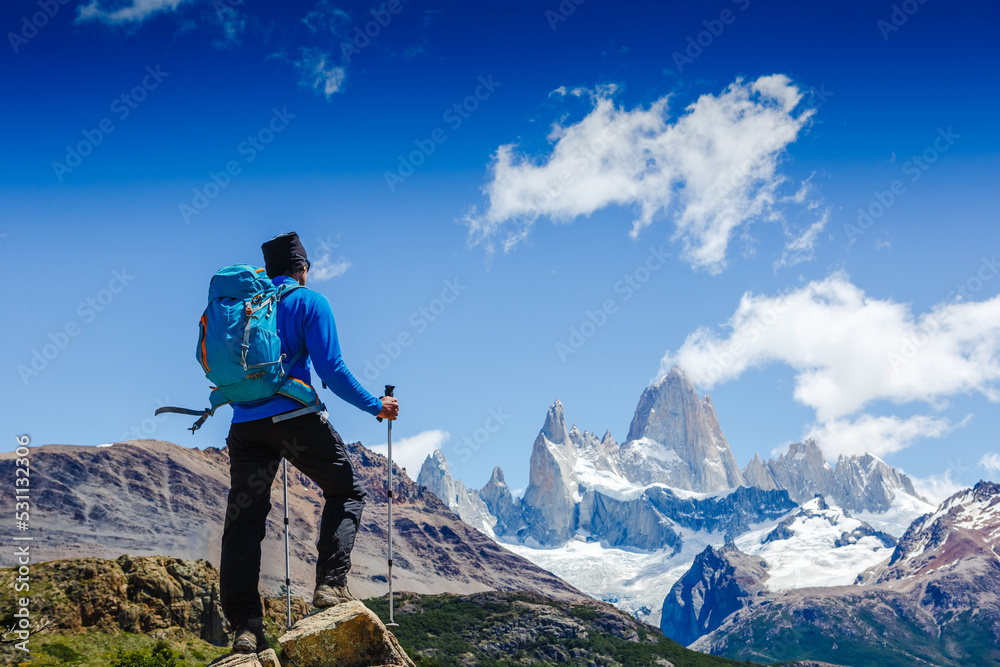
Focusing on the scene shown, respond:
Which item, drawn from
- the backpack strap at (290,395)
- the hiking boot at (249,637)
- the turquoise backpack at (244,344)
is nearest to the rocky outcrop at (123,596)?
the hiking boot at (249,637)

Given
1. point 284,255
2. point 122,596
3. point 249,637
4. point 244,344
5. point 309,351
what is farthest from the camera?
point 122,596

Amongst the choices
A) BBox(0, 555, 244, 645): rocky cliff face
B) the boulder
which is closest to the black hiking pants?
the boulder

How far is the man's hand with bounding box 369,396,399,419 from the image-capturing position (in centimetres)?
988

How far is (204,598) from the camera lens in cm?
5500

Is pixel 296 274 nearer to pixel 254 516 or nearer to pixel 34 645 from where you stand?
pixel 254 516

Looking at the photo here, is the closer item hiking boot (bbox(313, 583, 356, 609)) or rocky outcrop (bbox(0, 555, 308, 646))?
hiking boot (bbox(313, 583, 356, 609))

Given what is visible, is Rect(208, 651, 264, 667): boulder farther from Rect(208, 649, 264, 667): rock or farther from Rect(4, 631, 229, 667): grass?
Rect(4, 631, 229, 667): grass

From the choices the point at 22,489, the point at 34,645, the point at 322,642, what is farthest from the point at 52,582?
the point at 322,642

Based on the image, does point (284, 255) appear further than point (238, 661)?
Yes

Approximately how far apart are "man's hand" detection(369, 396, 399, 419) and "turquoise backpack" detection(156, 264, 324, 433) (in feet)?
2.79

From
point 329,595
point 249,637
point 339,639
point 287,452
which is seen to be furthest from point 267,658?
point 287,452

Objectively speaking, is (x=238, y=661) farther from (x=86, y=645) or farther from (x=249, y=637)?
(x=86, y=645)

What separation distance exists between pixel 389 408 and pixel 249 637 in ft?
10.3

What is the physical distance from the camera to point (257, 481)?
9.70 m
